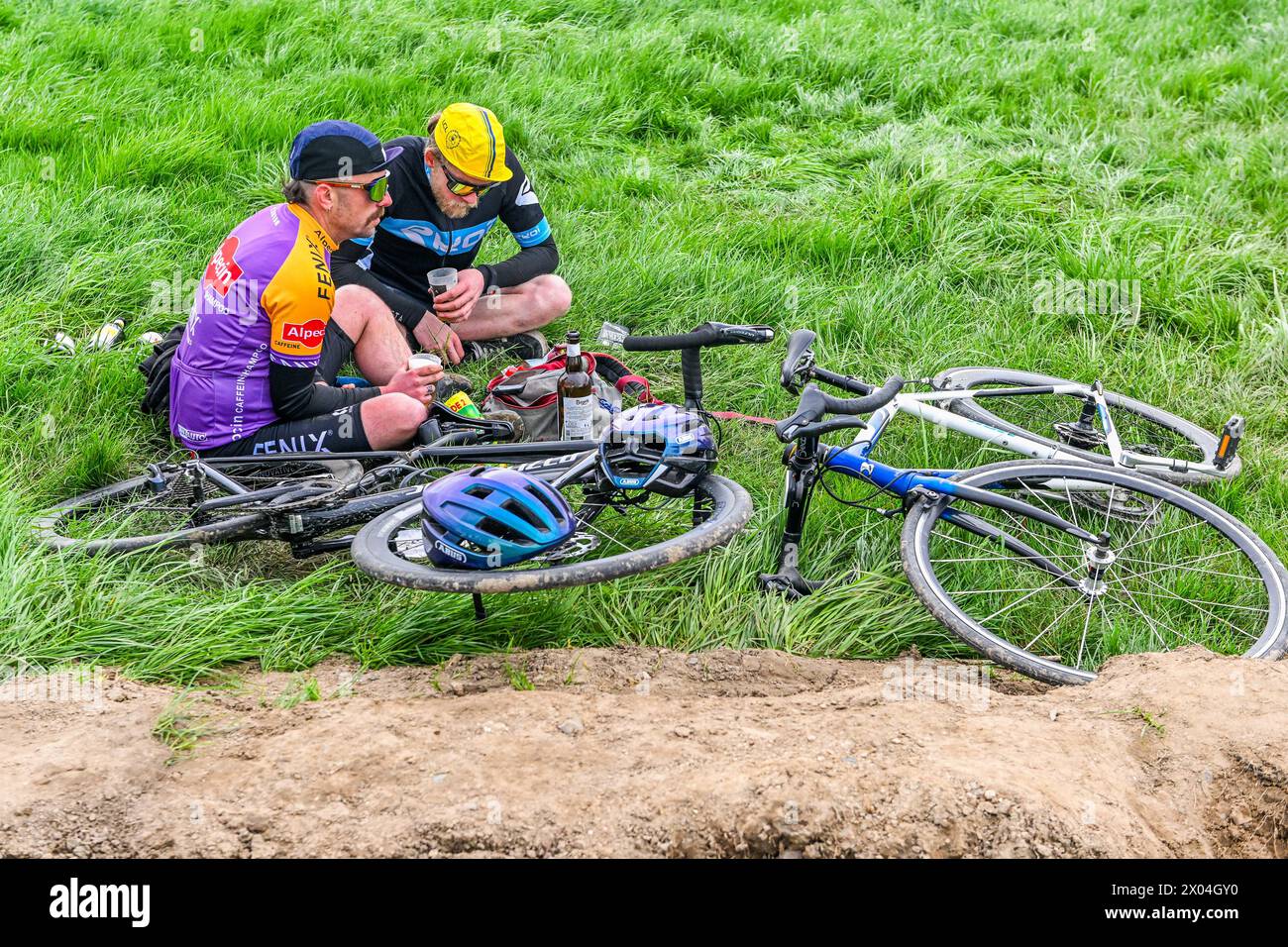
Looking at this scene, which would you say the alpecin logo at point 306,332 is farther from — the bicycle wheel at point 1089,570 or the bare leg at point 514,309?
the bicycle wheel at point 1089,570

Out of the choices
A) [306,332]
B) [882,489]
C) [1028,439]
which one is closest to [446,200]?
[306,332]

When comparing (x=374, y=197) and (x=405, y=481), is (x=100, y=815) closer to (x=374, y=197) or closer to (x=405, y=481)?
(x=405, y=481)

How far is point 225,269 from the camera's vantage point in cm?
483

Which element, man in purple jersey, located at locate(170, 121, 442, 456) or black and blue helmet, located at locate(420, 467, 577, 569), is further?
man in purple jersey, located at locate(170, 121, 442, 456)

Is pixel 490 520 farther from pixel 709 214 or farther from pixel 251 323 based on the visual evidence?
pixel 709 214

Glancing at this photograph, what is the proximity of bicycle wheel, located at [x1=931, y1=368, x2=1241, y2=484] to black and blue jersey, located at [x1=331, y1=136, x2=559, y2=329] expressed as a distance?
2461 millimetres

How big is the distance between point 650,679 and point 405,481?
1.45m

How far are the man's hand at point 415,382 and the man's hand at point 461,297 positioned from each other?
0.97 meters

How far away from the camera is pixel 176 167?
737 centimetres

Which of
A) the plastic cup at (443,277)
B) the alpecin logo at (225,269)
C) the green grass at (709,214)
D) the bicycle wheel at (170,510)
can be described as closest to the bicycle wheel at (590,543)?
the green grass at (709,214)

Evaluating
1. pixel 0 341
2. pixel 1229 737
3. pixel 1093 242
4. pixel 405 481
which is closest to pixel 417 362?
pixel 405 481

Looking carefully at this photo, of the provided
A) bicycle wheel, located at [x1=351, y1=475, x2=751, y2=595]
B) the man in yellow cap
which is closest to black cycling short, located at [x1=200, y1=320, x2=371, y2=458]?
bicycle wheel, located at [x1=351, y1=475, x2=751, y2=595]

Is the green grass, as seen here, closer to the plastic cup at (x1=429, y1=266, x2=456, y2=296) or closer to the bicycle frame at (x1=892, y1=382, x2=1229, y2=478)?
the bicycle frame at (x1=892, y1=382, x2=1229, y2=478)

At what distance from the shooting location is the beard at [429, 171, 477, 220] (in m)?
5.97
